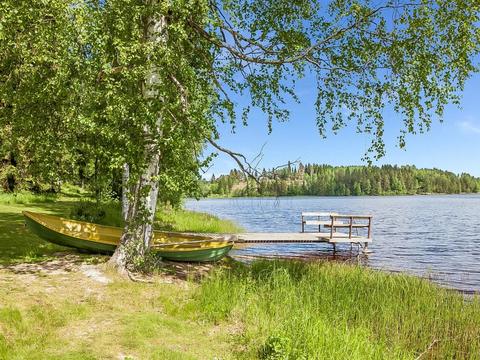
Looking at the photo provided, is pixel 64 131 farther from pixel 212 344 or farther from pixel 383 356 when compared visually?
pixel 383 356

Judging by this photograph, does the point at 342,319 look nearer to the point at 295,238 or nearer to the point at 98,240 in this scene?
the point at 98,240

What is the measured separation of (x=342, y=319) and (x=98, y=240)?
29.0 feet

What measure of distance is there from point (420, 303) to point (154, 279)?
7.77 meters

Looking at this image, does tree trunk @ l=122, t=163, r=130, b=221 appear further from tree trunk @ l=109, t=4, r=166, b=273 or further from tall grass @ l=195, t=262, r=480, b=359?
tall grass @ l=195, t=262, r=480, b=359

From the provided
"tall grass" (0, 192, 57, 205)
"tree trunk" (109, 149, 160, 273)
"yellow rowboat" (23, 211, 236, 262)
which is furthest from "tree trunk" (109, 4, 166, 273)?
"tall grass" (0, 192, 57, 205)

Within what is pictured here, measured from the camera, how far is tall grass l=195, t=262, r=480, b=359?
789 cm

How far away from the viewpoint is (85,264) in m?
12.6

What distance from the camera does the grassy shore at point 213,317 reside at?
7.66 m

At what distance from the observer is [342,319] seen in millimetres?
10375

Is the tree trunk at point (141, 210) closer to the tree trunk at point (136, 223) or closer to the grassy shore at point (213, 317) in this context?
the tree trunk at point (136, 223)

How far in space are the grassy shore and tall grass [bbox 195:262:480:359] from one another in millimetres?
29

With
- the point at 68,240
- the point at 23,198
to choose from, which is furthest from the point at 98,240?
the point at 23,198

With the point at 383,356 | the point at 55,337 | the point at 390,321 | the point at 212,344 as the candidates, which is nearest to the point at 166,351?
the point at 212,344

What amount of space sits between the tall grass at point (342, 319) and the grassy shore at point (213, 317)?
0.03m
